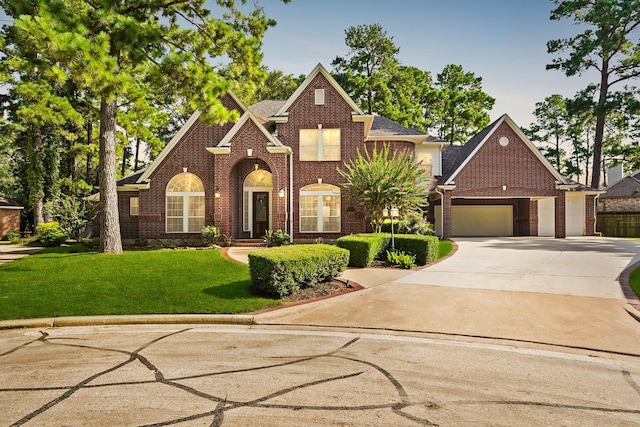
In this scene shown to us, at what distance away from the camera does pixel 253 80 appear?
55.0ft

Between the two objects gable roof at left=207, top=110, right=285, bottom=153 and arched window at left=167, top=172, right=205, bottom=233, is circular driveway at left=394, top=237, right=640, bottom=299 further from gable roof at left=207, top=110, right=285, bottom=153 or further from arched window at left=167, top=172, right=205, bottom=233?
arched window at left=167, top=172, right=205, bottom=233

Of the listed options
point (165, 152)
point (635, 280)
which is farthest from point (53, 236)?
point (635, 280)

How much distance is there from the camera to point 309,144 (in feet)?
66.7

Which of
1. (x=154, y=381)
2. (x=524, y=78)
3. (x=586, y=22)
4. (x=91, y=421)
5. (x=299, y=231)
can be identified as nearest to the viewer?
(x=91, y=421)

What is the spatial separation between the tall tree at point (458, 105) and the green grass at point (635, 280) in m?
28.5

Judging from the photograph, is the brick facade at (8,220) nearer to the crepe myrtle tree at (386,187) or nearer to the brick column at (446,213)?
the crepe myrtle tree at (386,187)

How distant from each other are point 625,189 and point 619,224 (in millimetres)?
8176

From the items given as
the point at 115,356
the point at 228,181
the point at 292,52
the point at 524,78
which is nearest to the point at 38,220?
the point at 228,181

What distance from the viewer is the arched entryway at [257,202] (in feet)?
67.3

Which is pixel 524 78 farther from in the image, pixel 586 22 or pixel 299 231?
pixel 586 22

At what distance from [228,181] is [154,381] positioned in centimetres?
1523

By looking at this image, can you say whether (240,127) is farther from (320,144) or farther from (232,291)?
(232,291)

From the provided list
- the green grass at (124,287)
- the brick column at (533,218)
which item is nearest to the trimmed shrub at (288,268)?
the green grass at (124,287)

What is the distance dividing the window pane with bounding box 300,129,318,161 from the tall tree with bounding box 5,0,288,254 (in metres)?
4.62
